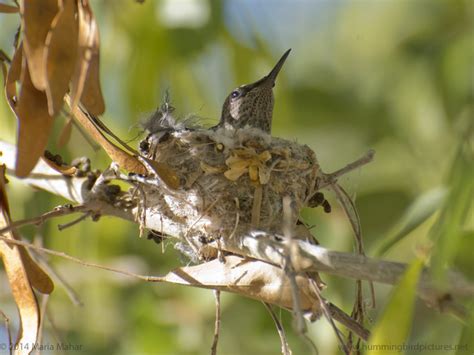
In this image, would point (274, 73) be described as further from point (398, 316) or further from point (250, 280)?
point (398, 316)

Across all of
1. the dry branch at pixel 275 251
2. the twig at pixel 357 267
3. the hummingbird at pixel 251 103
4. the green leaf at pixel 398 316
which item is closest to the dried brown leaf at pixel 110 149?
the dry branch at pixel 275 251

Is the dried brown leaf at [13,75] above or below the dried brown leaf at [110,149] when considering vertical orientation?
above

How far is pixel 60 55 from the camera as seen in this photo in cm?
180

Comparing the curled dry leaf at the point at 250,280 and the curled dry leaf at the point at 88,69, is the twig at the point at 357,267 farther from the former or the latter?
the curled dry leaf at the point at 88,69

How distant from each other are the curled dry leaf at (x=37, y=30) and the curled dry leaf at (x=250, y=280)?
732mm

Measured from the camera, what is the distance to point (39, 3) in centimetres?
194

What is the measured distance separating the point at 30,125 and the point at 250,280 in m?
0.73

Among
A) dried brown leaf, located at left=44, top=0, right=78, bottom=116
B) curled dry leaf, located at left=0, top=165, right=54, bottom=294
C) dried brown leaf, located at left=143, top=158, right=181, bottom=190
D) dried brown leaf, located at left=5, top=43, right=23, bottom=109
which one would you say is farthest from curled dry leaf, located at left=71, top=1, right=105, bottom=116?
curled dry leaf, located at left=0, top=165, right=54, bottom=294

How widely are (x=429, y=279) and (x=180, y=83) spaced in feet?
9.90

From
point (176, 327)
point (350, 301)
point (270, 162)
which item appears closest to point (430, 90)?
point (350, 301)

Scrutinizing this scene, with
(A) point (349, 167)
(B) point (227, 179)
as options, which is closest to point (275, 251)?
(A) point (349, 167)

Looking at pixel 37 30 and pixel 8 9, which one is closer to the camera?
pixel 37 30

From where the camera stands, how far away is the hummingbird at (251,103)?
416 centimetres

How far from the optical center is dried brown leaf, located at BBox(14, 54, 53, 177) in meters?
1.82
